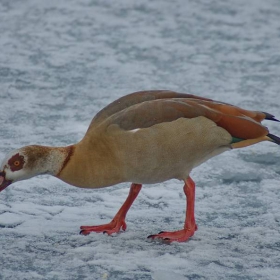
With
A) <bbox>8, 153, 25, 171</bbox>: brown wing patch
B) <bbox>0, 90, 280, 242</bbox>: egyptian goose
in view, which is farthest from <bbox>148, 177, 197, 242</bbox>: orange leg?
<bbox>8, 153, 25, 171</bbox>: brown wing patch

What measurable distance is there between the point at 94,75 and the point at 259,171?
262 cm

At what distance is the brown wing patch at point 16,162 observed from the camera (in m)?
4.88

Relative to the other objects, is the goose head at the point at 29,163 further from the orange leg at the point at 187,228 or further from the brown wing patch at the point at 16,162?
the orange leg at the point at 187,228

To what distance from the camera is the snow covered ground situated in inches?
194

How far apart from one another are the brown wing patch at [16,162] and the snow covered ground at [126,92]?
494 mm

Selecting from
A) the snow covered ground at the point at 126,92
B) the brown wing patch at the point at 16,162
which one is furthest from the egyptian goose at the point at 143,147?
the snow covered ground at the point at 126,92

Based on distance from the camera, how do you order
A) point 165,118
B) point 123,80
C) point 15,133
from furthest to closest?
1. point 123,80
2. point 15,133
3. point 165,118

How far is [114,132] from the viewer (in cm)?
504

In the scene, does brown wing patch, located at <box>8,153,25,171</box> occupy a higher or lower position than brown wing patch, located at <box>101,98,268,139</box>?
lower

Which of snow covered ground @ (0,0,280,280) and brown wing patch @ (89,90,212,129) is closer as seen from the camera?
snow covered ground @ (0,0,280,280)

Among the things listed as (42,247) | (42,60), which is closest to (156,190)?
(42,247)

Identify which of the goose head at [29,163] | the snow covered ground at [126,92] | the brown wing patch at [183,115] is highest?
the brown wing patch at [183,115]

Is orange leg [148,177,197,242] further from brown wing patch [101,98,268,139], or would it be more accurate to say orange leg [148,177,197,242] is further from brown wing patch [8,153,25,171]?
brown wing patch [8,153,25,171]

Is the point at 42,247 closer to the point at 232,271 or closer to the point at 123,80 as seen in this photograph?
the point at 232,271
